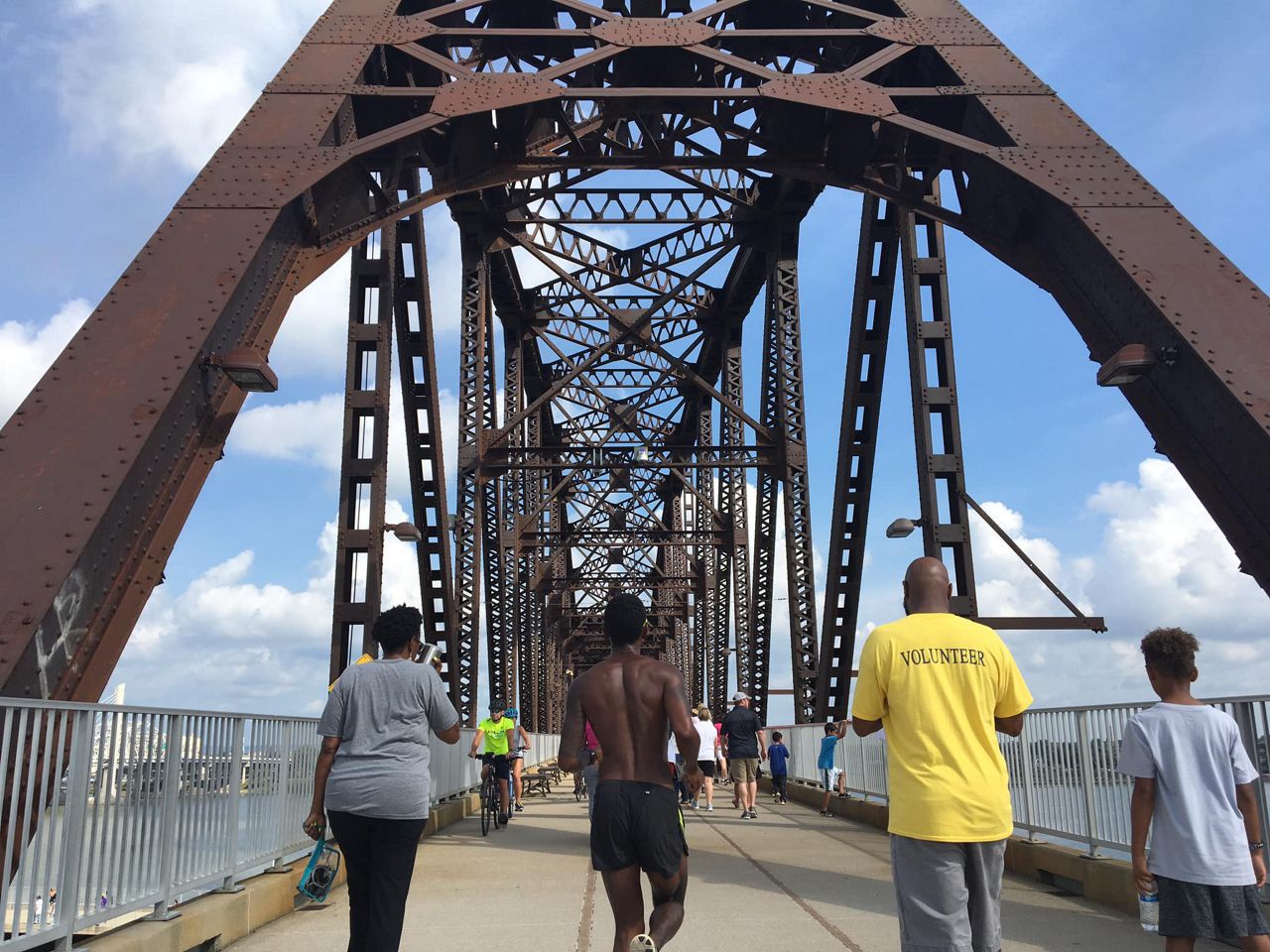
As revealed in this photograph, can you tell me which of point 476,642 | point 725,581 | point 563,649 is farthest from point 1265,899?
point 563,649

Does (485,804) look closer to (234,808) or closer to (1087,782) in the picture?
(234,808)

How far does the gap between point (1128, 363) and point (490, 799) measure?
8.61m

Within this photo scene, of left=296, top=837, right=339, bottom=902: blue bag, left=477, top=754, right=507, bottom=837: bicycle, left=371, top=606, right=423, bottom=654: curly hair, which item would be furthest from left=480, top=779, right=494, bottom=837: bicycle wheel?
left=371, top=606, right=423, bottom=654: curly hair

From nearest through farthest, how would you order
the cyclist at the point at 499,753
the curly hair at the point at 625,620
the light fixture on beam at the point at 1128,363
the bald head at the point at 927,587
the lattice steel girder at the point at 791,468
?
the bald head at the point at 927,587 < the curly hair at the point at 625,620 < the light fixture on beam at the point at 1128,363 < the cyclist at the point at 499,753 < the lattice steel girder at the point at 791,468

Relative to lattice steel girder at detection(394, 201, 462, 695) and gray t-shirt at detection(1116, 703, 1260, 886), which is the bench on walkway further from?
gray t-shirt at detection(1116, 703, 1260, 886)

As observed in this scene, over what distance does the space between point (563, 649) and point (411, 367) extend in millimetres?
46803

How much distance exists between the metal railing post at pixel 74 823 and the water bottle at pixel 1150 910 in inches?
160

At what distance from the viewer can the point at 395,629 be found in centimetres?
495

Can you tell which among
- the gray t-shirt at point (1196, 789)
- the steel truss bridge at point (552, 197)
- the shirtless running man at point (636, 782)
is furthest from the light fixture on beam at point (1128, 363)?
the shirtless running man at point (636, 782)

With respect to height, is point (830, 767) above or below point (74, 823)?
below

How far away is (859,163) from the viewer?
36.5 feet

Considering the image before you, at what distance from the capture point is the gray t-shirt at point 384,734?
179 inches

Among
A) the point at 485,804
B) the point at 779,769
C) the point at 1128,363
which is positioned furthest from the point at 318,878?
the point at 779,769

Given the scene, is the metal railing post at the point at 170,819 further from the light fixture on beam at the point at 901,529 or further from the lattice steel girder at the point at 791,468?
the lattice steel girder at the point at 791,468
